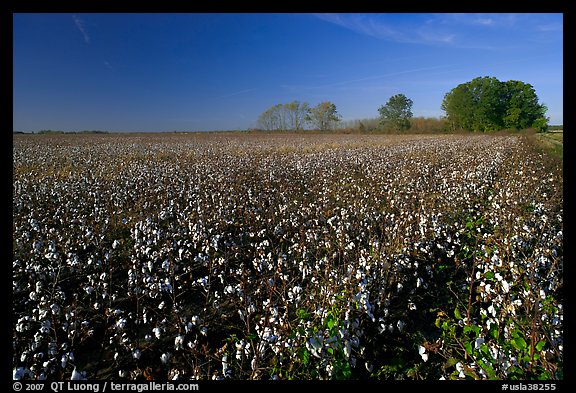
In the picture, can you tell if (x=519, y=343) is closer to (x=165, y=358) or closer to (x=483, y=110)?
(x=165, y=358)

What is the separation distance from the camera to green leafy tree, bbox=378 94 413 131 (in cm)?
8075

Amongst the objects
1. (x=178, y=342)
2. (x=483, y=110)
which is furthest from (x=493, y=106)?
(x=178, y=342)

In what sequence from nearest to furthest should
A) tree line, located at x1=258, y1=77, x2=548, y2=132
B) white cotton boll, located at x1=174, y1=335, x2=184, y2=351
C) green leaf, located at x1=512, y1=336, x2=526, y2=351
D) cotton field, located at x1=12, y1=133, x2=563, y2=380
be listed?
1. green leaf, located at x1=512, y1=336, x2=526, y2=351
2. cotton field, located at x1=12, y1=133, x2=563, y2=380
3. white cotton boll, located at x1=174, y1=335, x2=184, y2=351
4. tree line, located at x1=258, y1=77, x2=548, y2=132

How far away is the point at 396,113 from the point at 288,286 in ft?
286

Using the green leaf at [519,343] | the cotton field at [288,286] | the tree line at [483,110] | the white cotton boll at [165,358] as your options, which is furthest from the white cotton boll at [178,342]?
the tree line at [483,110]

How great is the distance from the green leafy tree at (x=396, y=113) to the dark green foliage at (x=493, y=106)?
10.8 meters

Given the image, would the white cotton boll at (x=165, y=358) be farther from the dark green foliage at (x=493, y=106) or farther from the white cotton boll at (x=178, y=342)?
the dark green foliage at (x=493, y=106)

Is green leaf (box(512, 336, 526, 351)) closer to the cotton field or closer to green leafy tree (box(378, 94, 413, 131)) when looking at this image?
the cotton field

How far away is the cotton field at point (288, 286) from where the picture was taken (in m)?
3.43

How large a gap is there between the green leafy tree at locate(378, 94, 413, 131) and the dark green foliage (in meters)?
10.8

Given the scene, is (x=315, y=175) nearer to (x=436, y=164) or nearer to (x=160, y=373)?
(x=436, y=164)

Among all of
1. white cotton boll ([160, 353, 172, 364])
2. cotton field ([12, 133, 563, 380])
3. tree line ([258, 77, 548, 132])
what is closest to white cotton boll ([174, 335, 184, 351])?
cotton field ([12, 133, 563, 380])

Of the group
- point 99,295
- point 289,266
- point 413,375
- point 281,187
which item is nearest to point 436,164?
point 281,187

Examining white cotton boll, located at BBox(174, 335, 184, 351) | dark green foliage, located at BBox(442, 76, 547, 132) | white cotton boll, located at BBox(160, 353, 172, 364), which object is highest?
dark green foliage, located at BBox(442, 76, 547, 132)
